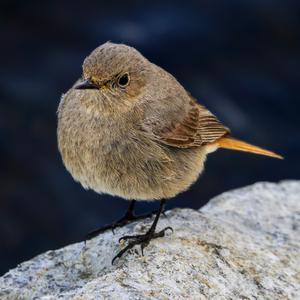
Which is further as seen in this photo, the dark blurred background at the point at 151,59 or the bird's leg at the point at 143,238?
the dark blurred background at the point at 151,59

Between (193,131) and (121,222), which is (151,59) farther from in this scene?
(121,222)

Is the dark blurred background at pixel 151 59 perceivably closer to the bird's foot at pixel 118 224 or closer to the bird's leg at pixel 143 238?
the bird's foot at pixel 118 224

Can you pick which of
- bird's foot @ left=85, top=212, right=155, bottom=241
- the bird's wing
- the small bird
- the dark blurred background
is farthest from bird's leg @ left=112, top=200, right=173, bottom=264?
the dark blurred background

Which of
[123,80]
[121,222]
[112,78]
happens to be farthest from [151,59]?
[112,78]

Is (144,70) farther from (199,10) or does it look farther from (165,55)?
(199,10)

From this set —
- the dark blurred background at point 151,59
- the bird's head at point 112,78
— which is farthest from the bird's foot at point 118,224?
the dark blurred background at point 151,59

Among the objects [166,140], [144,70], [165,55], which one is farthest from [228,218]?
[165,55]

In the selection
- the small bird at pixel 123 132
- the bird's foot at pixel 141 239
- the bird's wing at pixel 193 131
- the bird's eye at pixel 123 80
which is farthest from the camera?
the bird's wing at pixel 193 131

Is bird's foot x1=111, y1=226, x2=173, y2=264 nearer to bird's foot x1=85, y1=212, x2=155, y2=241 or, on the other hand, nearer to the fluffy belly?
the fluffy belly
